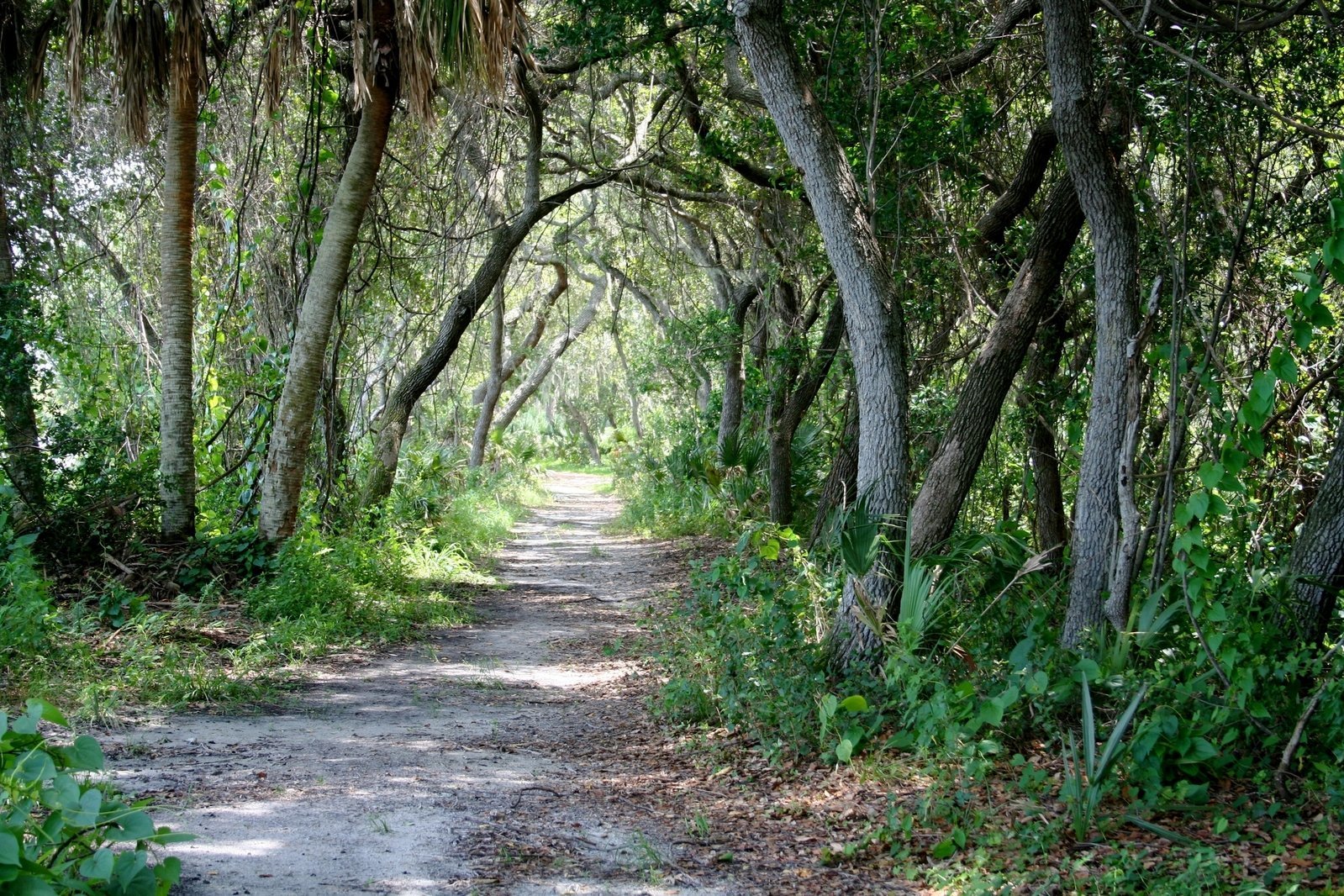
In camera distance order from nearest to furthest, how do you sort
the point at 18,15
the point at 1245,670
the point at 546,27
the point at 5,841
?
the point at 5,841 → the point at 1245,670 → the point at 18,15 → the point at 546,27

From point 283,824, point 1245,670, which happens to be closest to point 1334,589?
point 1245,670

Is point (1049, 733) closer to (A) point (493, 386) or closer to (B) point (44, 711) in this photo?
(B) point (44, 711)

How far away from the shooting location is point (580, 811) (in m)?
4.63

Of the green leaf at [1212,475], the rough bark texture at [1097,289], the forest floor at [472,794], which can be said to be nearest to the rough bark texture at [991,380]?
the rough bark texture at [1097,289]

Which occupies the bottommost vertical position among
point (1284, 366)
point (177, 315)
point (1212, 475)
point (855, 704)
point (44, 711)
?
point (855, 704)

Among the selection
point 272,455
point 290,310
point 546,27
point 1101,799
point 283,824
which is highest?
point 546,27

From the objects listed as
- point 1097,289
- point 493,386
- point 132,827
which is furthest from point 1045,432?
point 493,386

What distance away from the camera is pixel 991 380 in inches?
261

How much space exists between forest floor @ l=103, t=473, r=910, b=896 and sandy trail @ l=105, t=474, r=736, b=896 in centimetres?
1

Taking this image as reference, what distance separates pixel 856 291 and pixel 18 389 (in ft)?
21.6

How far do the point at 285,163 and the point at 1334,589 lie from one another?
967cm

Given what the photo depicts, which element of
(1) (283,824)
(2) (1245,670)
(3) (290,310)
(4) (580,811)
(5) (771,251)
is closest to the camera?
(1) (283,824)

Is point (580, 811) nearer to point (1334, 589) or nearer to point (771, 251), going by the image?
point (1334, 589)

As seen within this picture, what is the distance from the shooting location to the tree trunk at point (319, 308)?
848cm
